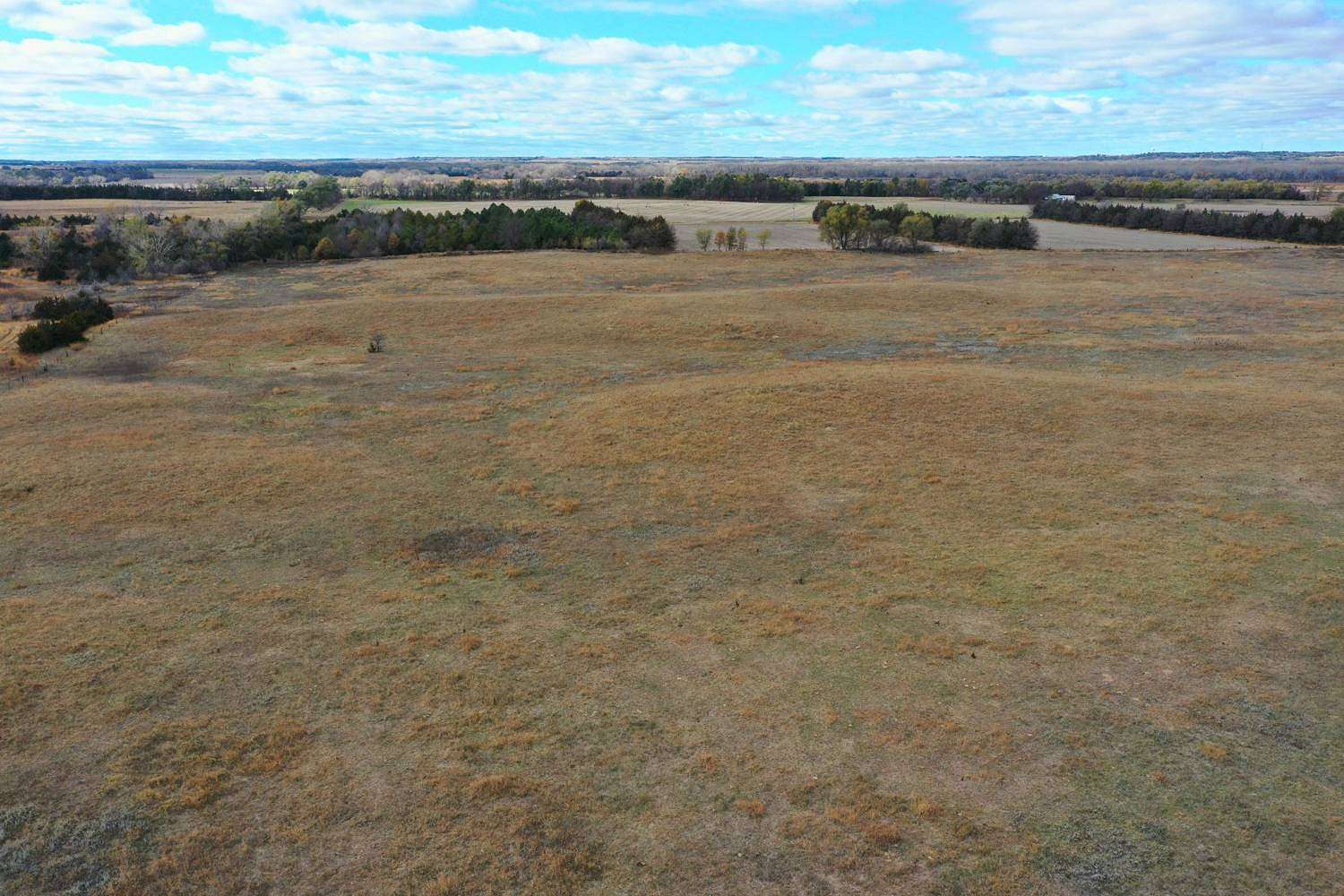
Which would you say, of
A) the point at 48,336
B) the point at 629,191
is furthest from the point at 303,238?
the point at 629,191

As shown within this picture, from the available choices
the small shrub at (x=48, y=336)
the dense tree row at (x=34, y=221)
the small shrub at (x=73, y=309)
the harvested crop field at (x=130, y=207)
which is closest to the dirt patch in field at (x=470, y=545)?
the small shrub at (x=48, y=336)

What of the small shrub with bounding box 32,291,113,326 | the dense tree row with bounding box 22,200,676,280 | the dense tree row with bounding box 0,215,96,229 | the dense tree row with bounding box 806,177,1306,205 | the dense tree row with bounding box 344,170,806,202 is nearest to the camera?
the small shrub with bounding box 32,291,113,326

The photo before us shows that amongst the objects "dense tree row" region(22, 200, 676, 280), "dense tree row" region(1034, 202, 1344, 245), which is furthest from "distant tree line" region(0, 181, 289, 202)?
"dense tree row" region(1034, 202, 1344, 245)

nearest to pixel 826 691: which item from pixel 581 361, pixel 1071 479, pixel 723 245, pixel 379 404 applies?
pixel 1071 479

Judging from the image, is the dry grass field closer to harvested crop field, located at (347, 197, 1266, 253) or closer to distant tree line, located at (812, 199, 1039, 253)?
distant tree line, located at (812, 199, 1039, 253)

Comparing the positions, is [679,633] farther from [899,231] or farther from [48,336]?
[899,231]

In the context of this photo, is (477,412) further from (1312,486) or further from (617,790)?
(1312,486)
